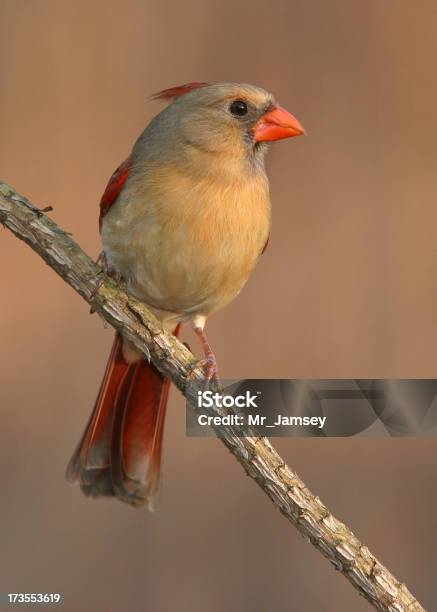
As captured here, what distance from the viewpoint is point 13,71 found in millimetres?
3498

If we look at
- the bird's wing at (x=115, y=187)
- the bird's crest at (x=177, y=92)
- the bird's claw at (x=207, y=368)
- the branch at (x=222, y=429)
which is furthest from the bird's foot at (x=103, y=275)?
the bird's crest at (x=177, y=92)

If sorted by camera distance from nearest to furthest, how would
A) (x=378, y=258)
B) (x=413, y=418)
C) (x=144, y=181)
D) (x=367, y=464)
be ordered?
(x=413, y=418), (x=144, y=181), (x=367, y=464), (x=378, y=258)

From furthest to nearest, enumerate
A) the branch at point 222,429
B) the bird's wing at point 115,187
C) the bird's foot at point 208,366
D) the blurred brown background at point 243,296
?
the blurred brown background at point 243,296, the bird's wing at point 115,187, the bird's foot at point 208,366, the branch at point 222,429

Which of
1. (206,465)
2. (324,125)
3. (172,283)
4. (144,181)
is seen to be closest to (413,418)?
(172,283)

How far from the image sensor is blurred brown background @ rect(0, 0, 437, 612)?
2.97m

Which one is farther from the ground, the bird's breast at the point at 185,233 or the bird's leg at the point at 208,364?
the bird's breast at the point at 185,233

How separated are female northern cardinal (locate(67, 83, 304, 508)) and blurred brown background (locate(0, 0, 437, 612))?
0.59 feet

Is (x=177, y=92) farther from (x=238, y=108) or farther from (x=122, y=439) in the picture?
(x=122, y=439)

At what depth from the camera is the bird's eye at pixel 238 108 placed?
2512mm

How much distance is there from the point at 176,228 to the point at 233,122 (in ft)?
1.06

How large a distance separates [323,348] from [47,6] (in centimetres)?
151

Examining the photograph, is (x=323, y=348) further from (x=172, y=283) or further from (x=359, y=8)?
(x=359, y=8)

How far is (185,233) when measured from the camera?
7.86ft

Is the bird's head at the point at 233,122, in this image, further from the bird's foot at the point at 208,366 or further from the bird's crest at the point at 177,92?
the bird's foot at the point at 208,366
